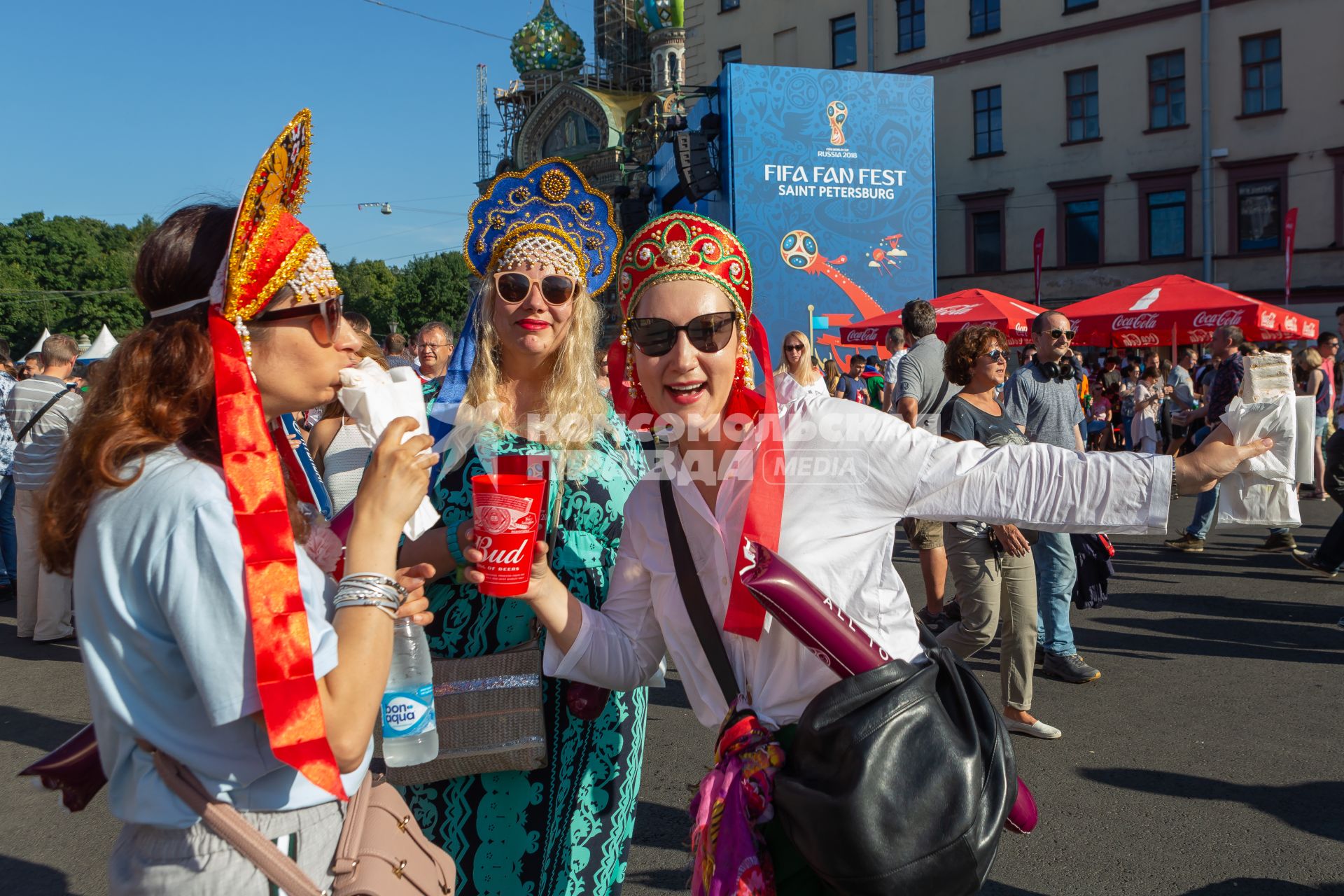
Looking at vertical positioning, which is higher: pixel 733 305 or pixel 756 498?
pixel 733 305

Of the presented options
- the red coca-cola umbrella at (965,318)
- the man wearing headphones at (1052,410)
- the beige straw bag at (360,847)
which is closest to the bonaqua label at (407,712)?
the beige straw bag at (360,847)

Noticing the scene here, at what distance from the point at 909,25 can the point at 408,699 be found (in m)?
30.6

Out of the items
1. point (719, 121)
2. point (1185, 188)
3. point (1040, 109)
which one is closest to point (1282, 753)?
point (719, 121)

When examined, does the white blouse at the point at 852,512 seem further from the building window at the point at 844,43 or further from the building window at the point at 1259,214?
the building window at the point at 844,43

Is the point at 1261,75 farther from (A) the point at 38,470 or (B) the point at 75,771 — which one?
(B) the point at 75,771

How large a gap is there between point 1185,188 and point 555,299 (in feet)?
84.9

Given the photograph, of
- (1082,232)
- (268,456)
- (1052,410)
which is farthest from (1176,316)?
(1082,232)

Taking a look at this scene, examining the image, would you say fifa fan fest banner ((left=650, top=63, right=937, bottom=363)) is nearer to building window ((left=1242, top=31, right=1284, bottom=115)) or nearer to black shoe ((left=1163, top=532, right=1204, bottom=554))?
black shoe ((left=1163, top=532, right=1204, bottom=554))

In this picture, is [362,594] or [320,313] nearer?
[362,594]

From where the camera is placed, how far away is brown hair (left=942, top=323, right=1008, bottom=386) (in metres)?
5.21

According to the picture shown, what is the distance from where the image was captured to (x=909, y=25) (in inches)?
1121

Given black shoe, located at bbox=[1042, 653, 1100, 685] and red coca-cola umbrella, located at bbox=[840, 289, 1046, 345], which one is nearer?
black shoe, located at bbox=[1042, 653, 1100, 685]

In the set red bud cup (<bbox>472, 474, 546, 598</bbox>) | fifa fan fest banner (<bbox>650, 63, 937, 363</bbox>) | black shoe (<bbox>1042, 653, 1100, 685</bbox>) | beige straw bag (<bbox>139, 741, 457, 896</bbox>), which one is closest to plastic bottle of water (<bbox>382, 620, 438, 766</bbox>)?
beige straw bag (<bbox>139, 741, 457, 896</bbox>)

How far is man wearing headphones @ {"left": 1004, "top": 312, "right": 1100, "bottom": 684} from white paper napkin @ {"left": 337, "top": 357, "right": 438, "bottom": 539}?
14.3 ft
